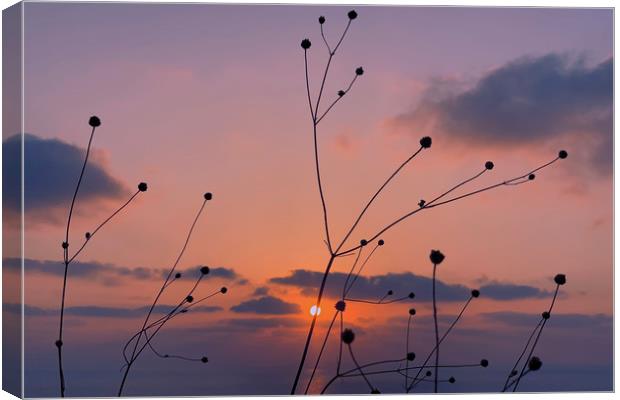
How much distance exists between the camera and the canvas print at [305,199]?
824 centimetres

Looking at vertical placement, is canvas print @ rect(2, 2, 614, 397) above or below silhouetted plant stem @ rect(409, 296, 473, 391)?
above

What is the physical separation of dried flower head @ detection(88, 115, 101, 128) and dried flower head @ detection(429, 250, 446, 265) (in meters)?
2.52

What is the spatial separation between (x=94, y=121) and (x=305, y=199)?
5.18ft

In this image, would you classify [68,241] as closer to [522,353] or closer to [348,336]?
[348,336]

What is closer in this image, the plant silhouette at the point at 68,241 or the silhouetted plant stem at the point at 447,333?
the plant silhouette at the point at 68,241

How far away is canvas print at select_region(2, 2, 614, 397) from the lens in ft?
27.0

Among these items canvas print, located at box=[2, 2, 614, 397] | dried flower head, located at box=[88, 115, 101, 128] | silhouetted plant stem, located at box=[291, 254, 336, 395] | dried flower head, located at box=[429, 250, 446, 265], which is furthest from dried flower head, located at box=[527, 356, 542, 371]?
dried flower head, located at box=[88, 115, 101, 128]

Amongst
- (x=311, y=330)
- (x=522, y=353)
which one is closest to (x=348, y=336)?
(x=311, y=330)

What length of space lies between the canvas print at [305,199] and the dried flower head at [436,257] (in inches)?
1.0

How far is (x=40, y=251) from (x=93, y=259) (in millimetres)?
362

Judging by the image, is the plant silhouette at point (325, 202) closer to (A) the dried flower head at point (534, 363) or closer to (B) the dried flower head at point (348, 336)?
(B) the dried flower head at point (348, 336)

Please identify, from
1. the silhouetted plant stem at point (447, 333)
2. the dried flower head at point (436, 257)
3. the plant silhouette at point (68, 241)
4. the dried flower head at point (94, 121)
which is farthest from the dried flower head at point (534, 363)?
the dried flower head at point (94, 121)

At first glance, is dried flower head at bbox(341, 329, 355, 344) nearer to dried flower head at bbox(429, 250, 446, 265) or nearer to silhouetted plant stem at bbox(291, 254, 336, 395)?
silhouetted plant stem at bbox(291, 254, 336, 395)

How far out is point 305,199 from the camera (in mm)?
8484
